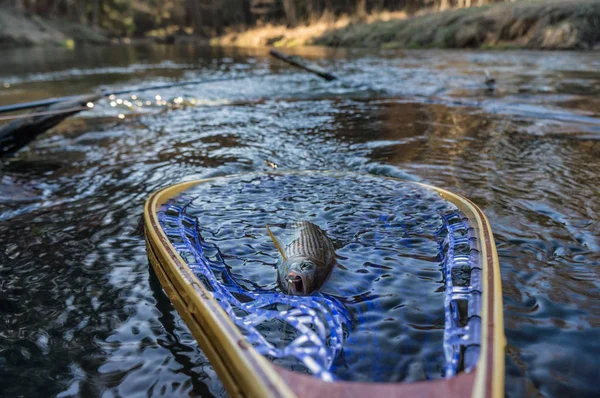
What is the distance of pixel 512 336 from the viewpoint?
164 cm

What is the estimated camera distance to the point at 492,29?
19.8m

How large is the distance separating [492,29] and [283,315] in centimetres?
2164

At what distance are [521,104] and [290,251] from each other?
235 inches

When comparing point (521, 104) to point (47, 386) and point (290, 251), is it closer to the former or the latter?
point (290, 251)


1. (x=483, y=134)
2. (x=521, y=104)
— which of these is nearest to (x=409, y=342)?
(x=483, y=134)

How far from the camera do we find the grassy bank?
1179 inches

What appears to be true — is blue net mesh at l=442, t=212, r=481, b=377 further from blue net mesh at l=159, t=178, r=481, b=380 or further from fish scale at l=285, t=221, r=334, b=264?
fish scale at l=285, t=221, r=334, b=264

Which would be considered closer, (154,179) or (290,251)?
(290,251)

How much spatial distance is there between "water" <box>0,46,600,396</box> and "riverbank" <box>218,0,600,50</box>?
34.8ft

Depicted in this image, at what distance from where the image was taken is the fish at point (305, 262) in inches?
67.5

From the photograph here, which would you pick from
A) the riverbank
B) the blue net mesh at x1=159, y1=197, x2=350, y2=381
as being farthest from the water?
the riverbank

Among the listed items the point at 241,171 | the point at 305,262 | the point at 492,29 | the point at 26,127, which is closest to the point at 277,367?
the point at 305,262

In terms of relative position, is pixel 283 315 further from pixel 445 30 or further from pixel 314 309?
pixel 445 30

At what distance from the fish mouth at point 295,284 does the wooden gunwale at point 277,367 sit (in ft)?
1.20
